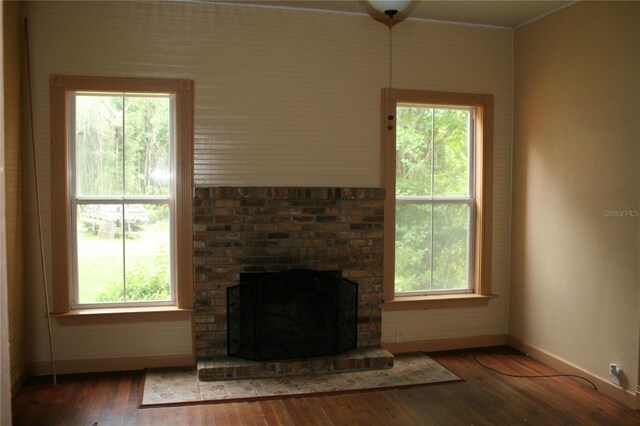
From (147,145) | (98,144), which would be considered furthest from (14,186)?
(147,145)

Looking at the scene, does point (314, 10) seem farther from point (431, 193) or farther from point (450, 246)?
point (450, 246)

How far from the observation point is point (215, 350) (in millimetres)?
4301

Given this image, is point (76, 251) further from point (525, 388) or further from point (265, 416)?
point (525, 388)

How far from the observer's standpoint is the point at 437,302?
15.6ft

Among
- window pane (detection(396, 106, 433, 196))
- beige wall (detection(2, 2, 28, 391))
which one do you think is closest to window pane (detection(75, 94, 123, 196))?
beige wall (detection(2, 2, 28, 391))

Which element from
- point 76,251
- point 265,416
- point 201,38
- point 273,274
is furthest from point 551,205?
point 76,251

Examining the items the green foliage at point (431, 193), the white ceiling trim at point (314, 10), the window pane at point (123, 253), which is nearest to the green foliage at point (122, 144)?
the window pane at point (123, 253)

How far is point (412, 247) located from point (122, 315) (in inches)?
97.3

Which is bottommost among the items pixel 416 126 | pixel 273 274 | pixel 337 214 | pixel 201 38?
pixel 273 274

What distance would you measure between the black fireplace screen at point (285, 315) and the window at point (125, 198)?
464 mm

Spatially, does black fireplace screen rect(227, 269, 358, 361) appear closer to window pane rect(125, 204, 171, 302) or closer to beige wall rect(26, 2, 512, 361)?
beige wall rect(26, 2, 512, 361)

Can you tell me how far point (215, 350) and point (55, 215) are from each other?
1.60 m

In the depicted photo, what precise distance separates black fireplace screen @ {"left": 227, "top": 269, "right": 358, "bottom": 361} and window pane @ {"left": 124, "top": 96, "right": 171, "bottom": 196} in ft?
3.46

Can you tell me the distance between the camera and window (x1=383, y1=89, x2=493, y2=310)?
465 centimetres
